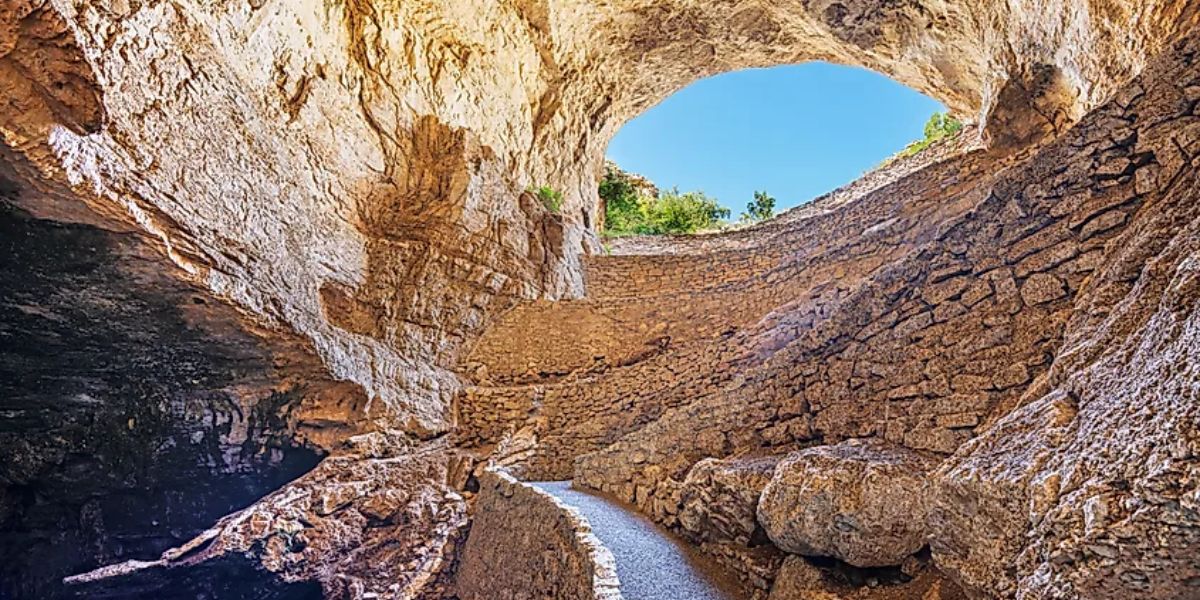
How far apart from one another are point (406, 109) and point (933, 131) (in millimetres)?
14310

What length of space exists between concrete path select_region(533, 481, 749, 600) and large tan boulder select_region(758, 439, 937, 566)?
1.80 ft

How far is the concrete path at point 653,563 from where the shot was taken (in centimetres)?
325

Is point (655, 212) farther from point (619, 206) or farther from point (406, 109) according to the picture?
point (406, 109)

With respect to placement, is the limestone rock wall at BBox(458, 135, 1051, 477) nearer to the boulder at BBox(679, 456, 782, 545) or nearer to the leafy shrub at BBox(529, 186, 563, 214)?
the boulder at BBox(679, 456, 782, 545)

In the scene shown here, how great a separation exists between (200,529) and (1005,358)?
9071 mm

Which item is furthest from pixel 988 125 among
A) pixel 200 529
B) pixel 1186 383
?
pixel 200 529

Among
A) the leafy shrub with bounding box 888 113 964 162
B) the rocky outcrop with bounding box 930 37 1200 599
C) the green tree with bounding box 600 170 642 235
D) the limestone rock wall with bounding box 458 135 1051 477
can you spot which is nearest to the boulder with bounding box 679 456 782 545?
the limestone rock wall with bounding box 458 135 1051 477

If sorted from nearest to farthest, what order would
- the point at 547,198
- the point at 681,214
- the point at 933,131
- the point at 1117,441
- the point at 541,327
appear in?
the point at 1117,441 → the point at 541,327 → the point at 547,198 → the point at 933,131 → the point at 681,214

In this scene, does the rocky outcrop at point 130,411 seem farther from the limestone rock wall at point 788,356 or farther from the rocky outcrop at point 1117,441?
the rocky outcrop at point 1117,441

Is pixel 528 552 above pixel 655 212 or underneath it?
underneath

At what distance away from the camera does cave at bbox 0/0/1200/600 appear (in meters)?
2.26

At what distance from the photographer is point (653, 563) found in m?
3.65

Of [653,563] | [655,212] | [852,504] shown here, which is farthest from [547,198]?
[852,504]

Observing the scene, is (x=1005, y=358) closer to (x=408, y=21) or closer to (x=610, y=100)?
(x=408, y=21)
